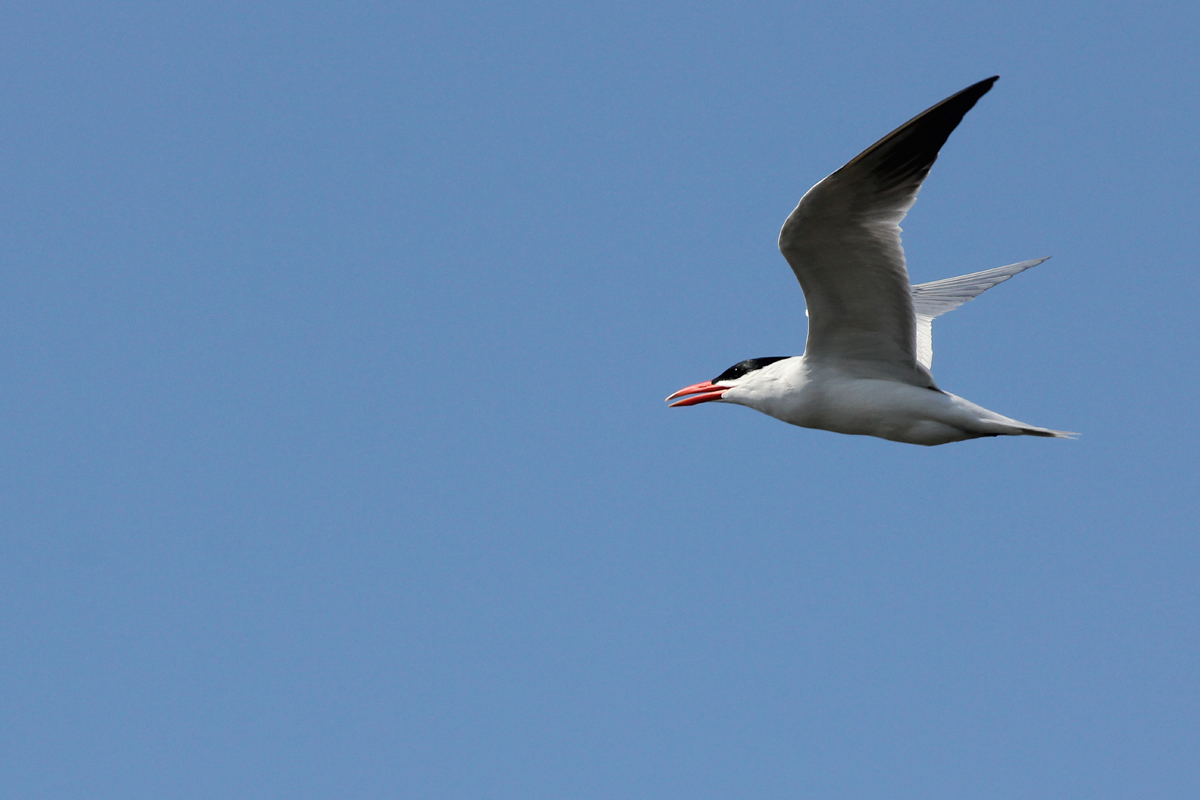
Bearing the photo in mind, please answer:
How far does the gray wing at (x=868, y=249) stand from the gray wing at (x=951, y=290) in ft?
9.04

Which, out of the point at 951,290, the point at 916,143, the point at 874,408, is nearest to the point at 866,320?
the point at 874,408

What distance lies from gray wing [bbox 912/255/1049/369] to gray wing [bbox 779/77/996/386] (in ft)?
9.04

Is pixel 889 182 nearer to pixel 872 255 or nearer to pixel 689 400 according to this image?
pixel 872 255

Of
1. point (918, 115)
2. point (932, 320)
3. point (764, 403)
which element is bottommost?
point (764, 403)

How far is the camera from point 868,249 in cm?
759

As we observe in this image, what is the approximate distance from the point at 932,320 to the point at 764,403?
3.04 meters

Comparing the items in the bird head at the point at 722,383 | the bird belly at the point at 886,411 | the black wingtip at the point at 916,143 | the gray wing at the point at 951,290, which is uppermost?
the black wingtip at the point at 916,143

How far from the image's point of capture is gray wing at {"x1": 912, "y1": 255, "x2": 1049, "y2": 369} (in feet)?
36.6

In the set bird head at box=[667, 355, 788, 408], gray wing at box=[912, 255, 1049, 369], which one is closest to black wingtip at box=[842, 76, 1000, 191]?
bird head at box=[667, 355, 788, 408]

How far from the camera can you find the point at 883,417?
8.28m

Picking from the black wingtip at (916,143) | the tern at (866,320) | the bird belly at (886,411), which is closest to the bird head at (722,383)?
the tern at (866,320)

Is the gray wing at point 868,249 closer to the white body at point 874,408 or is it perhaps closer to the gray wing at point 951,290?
the white body at point 874,408

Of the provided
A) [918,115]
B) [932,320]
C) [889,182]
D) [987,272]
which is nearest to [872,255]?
[889,182]

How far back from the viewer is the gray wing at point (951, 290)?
1114cm
